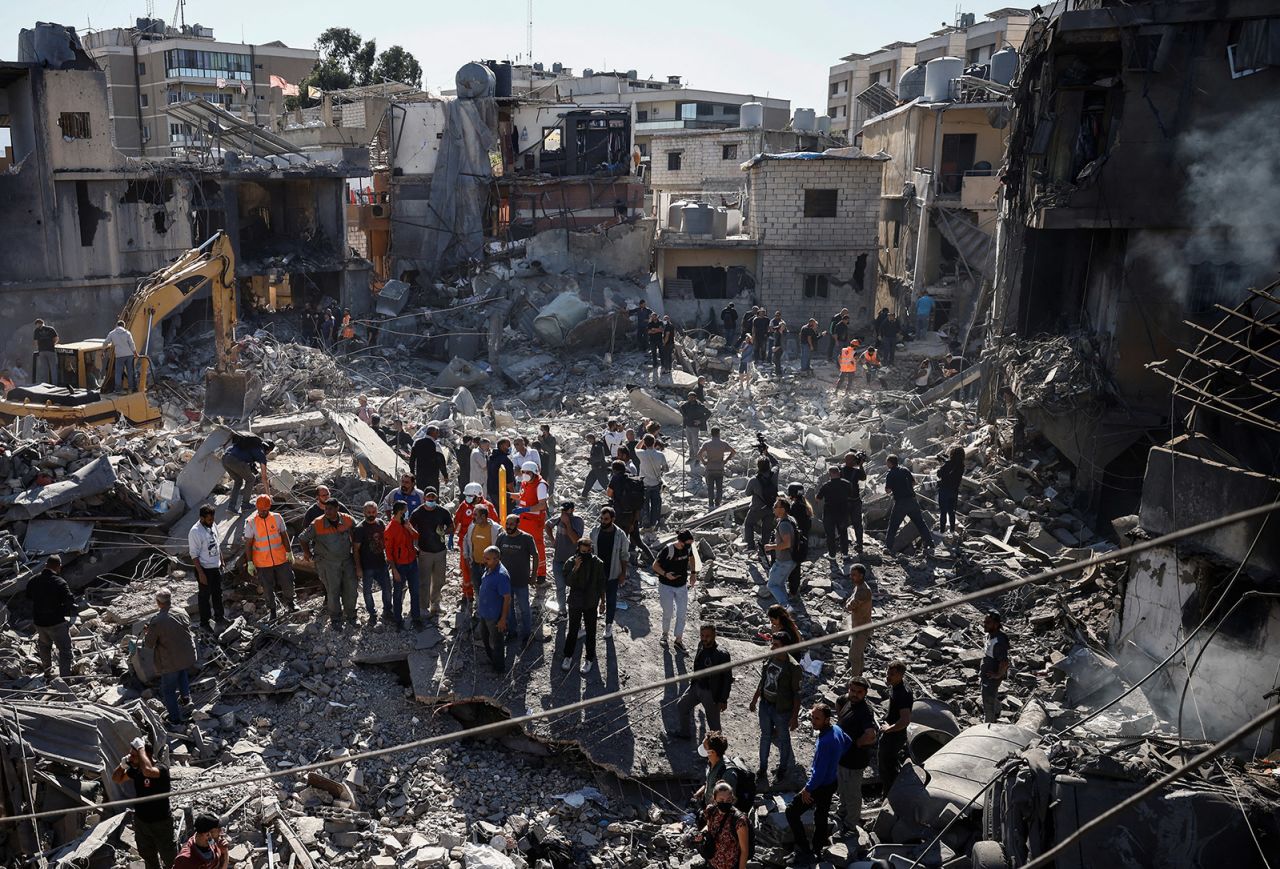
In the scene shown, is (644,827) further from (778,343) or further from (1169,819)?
(778,343)

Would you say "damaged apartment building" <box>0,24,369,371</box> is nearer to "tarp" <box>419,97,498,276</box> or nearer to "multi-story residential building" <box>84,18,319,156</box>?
"tarp" <box>419,97,498,276</box>

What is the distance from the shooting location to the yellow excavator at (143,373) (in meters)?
15.8

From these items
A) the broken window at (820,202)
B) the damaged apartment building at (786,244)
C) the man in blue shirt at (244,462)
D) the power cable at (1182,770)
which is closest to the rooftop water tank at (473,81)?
the damaged apartment building at (786,244)

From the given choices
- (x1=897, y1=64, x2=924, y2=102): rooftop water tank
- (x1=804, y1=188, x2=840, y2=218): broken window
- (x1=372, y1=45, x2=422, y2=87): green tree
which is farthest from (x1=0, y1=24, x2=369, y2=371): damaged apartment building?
(x1=372, y1=45, x2=422, y2=87): green tree

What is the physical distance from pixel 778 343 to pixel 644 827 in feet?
56.1

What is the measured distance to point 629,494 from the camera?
12.5m

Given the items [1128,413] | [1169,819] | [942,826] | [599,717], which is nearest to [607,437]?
[599,717]

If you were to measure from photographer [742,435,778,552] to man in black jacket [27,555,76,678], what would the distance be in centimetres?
743

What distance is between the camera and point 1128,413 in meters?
14.9

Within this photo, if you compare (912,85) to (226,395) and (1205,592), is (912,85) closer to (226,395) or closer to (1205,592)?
(226,395)

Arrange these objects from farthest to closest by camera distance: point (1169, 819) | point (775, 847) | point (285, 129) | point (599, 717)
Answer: point (285, 129)
point (599, 717)
point (775, 847)
point (1169, 819)

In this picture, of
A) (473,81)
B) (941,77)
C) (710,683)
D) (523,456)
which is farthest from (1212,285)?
(473,81)

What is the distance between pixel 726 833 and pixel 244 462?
859 centimetres

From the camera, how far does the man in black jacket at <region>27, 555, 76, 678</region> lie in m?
9.95
